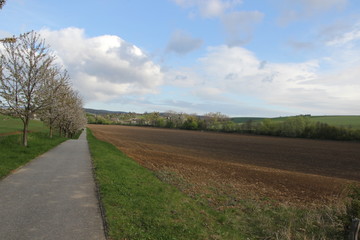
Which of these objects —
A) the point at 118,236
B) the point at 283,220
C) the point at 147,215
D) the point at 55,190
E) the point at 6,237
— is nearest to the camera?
the point at 6,237

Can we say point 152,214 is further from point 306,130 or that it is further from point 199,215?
point 306,130

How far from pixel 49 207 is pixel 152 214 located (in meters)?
2.50

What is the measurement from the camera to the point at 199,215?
7191 mm

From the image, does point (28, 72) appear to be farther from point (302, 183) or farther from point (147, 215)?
point (302, 183)

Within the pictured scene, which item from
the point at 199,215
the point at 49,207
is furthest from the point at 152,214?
the point at 49,207

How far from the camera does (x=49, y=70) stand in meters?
16.7

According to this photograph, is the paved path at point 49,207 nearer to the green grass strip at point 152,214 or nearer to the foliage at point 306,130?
the green grass strip at point 152,214

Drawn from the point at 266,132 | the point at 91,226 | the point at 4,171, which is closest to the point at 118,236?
the point at 91,226

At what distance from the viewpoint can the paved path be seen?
477 cm

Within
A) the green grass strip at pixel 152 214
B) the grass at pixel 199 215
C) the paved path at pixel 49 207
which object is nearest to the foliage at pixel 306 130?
the grass at pixel 199 215

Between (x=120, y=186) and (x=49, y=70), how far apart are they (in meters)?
11.9

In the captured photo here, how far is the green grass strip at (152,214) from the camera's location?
531 centimetres

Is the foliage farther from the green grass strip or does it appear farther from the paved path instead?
the paved path

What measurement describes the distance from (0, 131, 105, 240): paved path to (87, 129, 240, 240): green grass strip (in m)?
0.40
